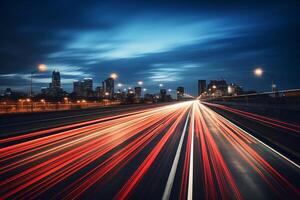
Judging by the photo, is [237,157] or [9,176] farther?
[237,157]

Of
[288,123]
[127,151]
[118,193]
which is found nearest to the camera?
[118,193]

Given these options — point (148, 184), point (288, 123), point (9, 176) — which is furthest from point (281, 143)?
point (9, 176)

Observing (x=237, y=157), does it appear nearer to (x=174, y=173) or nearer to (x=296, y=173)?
(x=296, y=173)

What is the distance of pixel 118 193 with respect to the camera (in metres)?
7.30

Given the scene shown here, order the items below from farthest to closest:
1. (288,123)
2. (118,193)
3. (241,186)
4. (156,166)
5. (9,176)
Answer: (288,123) → (156,166) → (9,176) → (241,186) → (118,193)

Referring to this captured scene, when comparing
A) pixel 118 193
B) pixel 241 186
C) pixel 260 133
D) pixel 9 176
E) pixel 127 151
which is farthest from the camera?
pixel 260 133

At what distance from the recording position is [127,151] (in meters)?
13.1

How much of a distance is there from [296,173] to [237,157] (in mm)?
2739

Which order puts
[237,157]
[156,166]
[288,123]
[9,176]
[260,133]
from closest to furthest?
[9,176] < [156,166] < [237,157] < [288,123] < [260,133]

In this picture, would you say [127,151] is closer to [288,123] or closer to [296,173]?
[296,173]

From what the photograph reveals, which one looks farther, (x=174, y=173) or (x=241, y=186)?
(x=174, y=173)

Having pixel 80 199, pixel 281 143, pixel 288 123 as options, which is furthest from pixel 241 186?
pixel 288 123

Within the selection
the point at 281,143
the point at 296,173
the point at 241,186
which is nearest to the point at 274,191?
the point at 241,186

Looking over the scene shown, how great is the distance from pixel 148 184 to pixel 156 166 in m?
2.16
